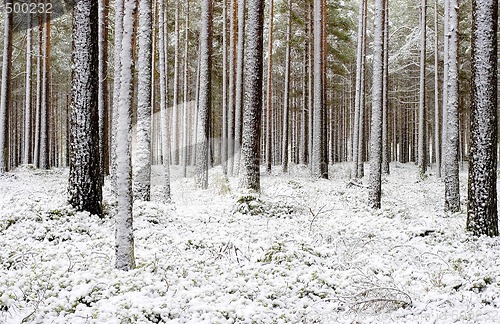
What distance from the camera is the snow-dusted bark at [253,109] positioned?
11.7 m

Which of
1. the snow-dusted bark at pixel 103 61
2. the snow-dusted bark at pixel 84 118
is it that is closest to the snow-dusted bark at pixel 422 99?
the snow-dusted bark at pixel 103 61

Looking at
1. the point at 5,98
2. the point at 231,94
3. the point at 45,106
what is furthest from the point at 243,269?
the point at 45,106

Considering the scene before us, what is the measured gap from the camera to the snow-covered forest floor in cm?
529

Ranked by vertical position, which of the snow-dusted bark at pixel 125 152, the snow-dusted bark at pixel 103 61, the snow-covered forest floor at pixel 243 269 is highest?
the snow-dusted bark at pixel 103 61

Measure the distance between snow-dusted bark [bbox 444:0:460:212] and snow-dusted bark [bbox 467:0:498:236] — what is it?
2947 mm

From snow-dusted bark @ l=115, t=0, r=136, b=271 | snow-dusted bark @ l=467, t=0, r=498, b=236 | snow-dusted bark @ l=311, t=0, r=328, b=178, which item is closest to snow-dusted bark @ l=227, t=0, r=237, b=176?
snow-dusted bark @ l=311, t=0, r=328, b=178

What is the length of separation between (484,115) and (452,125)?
320 cm

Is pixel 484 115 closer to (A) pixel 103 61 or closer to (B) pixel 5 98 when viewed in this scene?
(A) pixel 103 61

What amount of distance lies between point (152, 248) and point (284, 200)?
487cm

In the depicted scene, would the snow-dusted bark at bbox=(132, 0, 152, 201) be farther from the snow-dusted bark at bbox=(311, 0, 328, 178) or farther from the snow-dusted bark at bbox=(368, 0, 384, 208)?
the snow-dusted bark at bbox=(311, 0, 328, 178)

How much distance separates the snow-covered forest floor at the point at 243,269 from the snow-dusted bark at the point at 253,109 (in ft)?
4.88

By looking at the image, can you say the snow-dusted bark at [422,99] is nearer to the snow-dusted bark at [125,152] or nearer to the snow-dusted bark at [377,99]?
the snow-dusted bark at [377,99]

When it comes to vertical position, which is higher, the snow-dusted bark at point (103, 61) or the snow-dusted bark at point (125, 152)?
the snow-dusted bark at point (103, 61)

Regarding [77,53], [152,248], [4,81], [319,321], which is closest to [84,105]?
[77,53]
